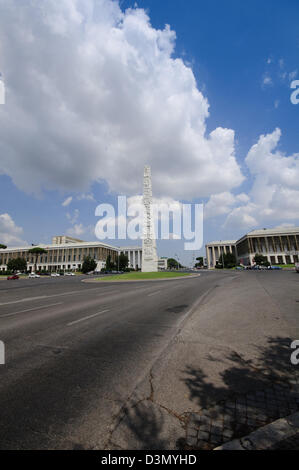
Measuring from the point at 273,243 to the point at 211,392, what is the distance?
11720 cm

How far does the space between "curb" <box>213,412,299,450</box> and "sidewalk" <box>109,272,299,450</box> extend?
86 mm

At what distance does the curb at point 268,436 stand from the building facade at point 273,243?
353 feet

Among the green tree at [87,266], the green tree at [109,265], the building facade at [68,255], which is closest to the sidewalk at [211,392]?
the green tree at [87,266]

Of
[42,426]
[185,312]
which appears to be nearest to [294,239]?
[185,312]

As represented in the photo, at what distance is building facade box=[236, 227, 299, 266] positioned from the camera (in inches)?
3946

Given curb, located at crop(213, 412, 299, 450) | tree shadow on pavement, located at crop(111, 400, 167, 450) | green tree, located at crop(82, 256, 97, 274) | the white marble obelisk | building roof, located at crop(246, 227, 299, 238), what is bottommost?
tree shadow on pavement, located at crop(111, 400, 167, 450)

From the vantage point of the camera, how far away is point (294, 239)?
100 m

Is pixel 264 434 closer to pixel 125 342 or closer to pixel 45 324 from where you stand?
pixel 125 342

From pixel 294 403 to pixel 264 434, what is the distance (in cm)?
90

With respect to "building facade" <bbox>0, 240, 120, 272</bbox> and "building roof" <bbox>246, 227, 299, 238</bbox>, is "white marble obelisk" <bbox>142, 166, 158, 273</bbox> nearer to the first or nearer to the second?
"building roof" <bbox>246, 227, 299, 238</bbox>

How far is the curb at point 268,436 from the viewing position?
2104 millimetres

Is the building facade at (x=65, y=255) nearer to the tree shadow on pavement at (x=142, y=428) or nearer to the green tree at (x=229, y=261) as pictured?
the green tree at (x=229, y=261)

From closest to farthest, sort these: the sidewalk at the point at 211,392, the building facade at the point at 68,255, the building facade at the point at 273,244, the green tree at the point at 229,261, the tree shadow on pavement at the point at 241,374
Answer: the sidewalk at the point at 211,392, the tree shadow on pavement at the point at 241,374, the green tree at the point at 229,261, the building facade at the point at 273,244, the building facade at the point at 68,255

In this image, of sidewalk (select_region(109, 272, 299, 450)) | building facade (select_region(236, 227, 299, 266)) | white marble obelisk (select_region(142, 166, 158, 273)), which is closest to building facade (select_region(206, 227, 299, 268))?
Result: building facade (select_region(236, 227, 299, 266))
